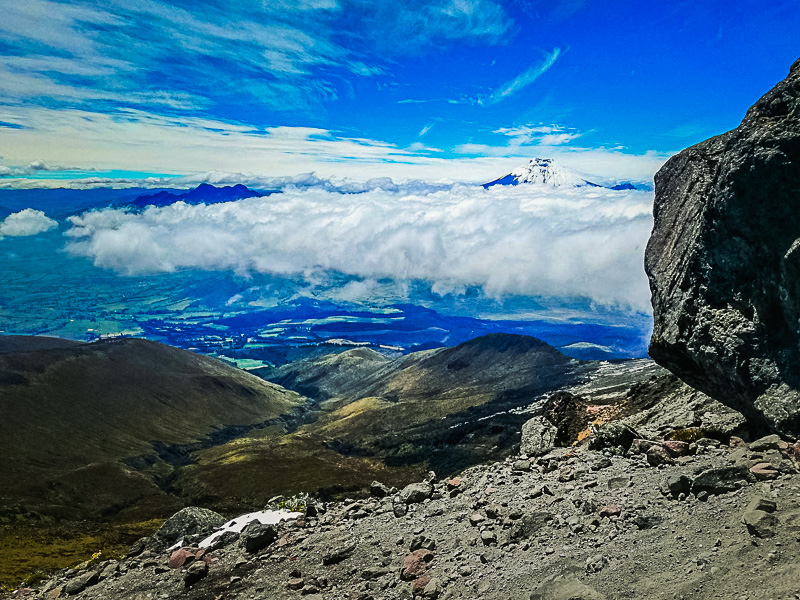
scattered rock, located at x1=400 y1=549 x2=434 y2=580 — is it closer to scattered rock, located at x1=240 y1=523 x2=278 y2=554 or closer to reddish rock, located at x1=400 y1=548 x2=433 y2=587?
reddish rock, located at x1=400 y1=548 x2=433 y2=587

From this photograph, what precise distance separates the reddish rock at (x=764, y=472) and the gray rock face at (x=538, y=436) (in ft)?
77.1

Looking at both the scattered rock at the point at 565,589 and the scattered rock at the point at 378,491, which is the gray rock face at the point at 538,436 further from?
the scattered rock at the point at 565,589

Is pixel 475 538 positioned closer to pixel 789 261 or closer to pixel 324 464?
pixel 789 261

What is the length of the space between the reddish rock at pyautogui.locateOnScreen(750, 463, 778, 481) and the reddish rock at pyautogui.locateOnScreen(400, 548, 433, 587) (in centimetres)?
781

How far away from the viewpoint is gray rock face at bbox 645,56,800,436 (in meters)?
14.2

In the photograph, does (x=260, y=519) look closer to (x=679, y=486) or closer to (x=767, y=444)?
(x=679, y=486)

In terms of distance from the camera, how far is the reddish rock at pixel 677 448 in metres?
15.0

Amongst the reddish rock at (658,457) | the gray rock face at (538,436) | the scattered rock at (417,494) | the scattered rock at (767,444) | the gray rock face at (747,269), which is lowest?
the gray rock face at (538,436)

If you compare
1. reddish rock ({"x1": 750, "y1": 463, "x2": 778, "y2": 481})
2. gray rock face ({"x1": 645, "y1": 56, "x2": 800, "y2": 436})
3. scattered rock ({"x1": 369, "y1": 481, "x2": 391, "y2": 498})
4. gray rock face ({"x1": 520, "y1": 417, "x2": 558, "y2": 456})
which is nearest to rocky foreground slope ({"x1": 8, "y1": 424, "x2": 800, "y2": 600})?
reddish rock ({"x1": 750, "y1": 463, "x2": 778, "y2": 481})

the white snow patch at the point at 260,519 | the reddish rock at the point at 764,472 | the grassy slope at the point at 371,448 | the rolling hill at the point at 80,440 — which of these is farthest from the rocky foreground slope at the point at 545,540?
the rolling hill at the point at 80,440

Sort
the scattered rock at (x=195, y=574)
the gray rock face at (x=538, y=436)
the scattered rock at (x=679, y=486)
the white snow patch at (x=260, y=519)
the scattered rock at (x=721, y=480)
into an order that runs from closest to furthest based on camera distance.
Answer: the scattered rock at (x=721, y=480) → the scattered rock at (x=679, y=486) → the scattered rock at (x=195, y=574) → the white snow patch at (x=260, y=519) → the gray rock face at (x=538, y=436)

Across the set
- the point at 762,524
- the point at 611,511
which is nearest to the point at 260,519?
the point at 611,511

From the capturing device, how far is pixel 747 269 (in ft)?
50.2

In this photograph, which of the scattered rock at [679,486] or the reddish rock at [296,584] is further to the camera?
the reddish rock at [296,584]
